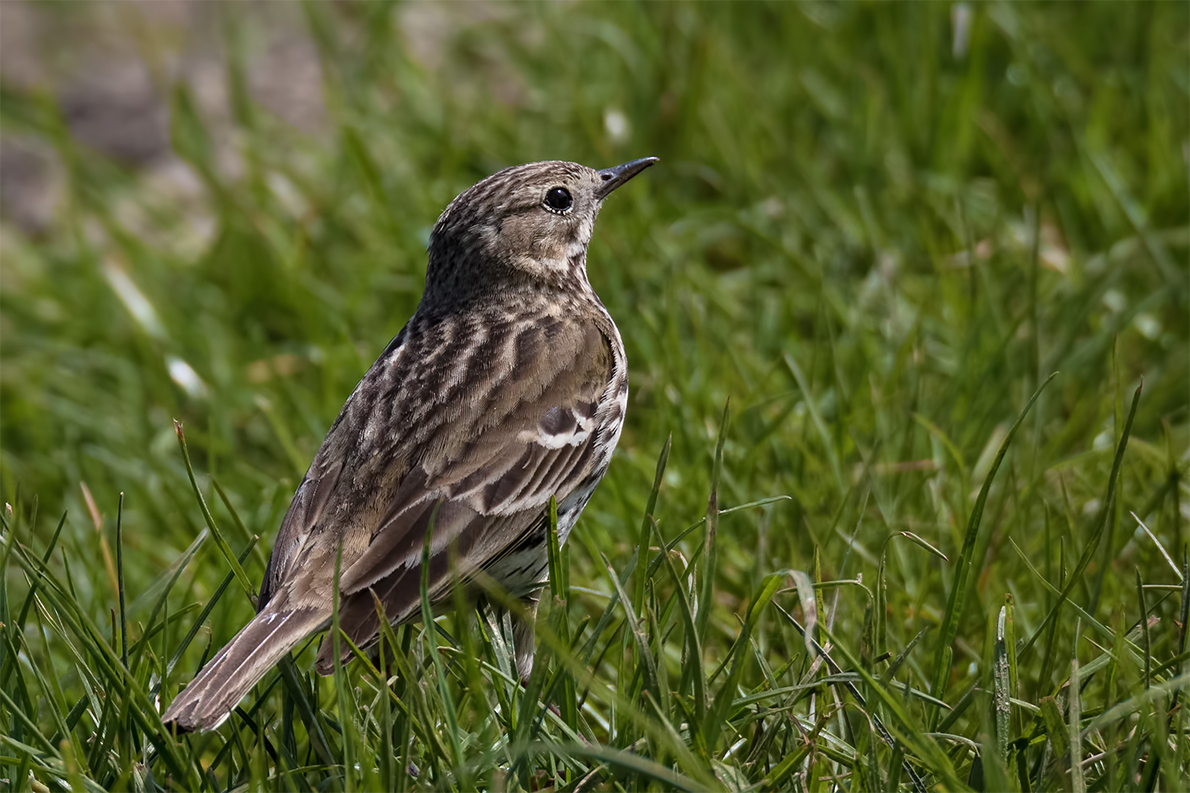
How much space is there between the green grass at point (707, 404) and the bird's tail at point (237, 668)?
167 mm

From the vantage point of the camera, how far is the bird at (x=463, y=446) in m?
4.08

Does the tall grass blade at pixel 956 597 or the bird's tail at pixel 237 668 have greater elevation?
the bird's tail at pixel 237 668

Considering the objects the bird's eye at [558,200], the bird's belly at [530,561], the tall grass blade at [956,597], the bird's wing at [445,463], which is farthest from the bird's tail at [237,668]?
the bird's eye at [558,200]

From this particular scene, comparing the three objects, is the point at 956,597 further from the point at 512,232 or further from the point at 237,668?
the point at 512,232

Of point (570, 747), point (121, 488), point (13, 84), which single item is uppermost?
point (13, 84)

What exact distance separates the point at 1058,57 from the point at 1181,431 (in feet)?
10.0

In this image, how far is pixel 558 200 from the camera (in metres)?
5.58

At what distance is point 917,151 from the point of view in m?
7.89

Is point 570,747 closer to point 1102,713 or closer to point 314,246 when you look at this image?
point 1102,713

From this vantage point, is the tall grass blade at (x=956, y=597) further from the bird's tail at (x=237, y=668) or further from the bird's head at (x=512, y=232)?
the bird's head at (x=512, y=232)

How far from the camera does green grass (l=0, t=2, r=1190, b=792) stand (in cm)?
382

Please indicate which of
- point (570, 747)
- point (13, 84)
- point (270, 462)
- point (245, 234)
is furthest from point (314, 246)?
point (570, 747)

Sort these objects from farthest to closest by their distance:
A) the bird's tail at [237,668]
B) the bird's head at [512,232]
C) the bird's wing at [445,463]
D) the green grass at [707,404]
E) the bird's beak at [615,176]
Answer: the bird's beak at [615,176]
the bird's head at [512,232]
the bird's wing at [445,463]
the green grass at [707,404]
the bird's tail at [237,668]

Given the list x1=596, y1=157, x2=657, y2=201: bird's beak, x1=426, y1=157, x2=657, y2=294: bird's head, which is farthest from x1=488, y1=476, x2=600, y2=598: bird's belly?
x1=596, y1=157, x2=657, y2=201: bird's beak
